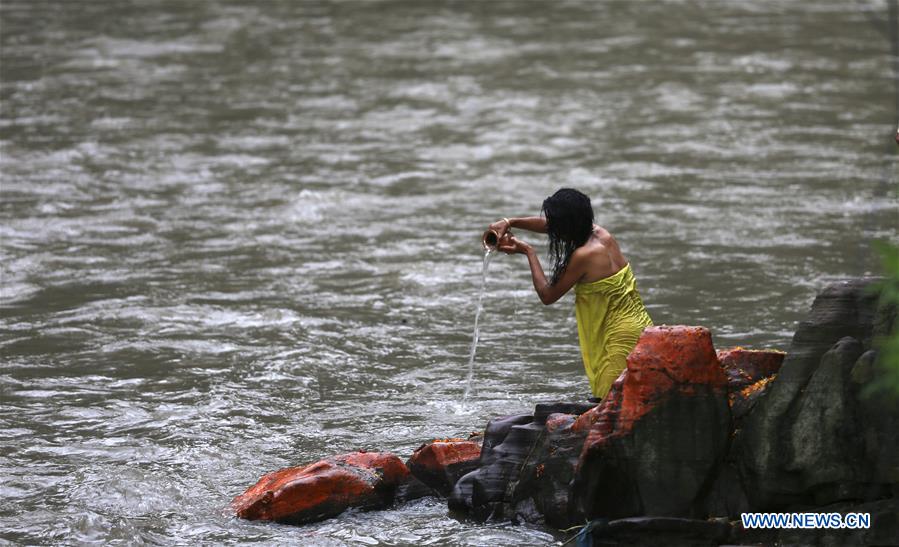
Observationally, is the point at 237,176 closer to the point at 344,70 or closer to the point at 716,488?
the point at 344,70

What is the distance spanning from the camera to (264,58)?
20.5 m

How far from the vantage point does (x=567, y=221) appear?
23.4ft

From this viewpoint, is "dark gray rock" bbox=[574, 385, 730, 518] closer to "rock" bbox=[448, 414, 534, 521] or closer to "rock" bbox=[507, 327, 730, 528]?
"rock" bbox=[507, 327, 730, 528]

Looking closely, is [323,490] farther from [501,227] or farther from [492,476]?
[501,227]

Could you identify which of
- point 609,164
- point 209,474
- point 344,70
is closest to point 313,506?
point 209,474

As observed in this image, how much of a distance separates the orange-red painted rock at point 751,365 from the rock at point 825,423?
0.31 metres

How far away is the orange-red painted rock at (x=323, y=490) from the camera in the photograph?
6633mm

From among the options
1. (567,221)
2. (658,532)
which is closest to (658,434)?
(658,532)

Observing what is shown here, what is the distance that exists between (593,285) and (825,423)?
5.56 ft

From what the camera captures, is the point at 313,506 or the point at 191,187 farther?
the point at 191,187

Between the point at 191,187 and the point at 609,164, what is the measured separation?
4358mm

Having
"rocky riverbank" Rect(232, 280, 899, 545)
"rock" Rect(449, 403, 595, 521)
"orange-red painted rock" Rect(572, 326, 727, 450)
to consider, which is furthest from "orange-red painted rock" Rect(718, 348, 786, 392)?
"rock" Rect(449, 403, 595, 521)

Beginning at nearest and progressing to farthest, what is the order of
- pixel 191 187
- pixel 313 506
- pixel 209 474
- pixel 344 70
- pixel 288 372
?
pixel 313 506 < pixel 209 474 < pixel 288 372 < pixel 191 187 < pixel 344 70

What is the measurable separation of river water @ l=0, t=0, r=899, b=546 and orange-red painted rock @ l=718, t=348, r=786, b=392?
1.11m
